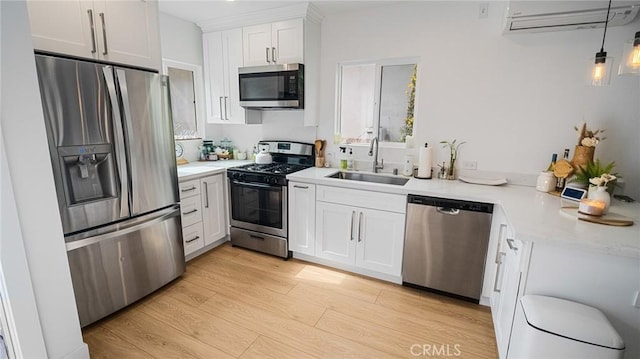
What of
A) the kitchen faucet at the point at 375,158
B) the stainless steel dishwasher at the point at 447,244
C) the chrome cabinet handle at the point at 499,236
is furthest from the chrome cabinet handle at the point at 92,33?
the chrome cabinet handle at the point at 499,236

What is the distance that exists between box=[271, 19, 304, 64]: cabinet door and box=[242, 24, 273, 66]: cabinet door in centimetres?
7

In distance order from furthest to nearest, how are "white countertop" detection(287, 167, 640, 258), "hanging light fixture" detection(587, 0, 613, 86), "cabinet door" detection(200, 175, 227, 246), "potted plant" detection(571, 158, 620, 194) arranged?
"cabinet door" detection(200, 175, 227, 246) → "potted plant" detection(571, 158, 620, 194) → "hanging light fixture" detection(587, 0, 613, 86) → "white countertop" detection(287, 167, 640, 258)

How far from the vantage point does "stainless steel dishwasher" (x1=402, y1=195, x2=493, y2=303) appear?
2.24m

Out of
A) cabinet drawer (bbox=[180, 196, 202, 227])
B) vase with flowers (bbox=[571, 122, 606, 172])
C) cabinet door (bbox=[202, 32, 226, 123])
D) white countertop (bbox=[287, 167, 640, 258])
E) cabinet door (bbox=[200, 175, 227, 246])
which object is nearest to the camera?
white countertop (bbox=[287, 167, 640, 258])

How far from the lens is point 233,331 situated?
2061mm

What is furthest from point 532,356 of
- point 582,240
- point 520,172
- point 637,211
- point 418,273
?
point 520,172

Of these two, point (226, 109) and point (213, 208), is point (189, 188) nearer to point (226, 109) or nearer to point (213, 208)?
point (213, 208)

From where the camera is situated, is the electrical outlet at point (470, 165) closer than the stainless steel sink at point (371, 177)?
Yes

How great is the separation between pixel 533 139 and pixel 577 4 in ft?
3.30

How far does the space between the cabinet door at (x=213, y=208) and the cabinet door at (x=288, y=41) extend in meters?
1.45

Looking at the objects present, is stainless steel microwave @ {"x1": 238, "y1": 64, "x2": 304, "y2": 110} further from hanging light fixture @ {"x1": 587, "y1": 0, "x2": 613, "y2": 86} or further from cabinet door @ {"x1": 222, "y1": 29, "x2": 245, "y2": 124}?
hanging light fixture @ {"x1": 587, "y1": 0, "x2": 613, "y2": 86}

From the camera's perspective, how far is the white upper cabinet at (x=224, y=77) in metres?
3.32

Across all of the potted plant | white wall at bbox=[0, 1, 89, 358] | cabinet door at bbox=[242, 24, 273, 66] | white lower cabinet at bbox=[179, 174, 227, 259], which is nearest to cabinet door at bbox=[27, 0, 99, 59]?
white wall at bbox=[0, 1, 89, 358]

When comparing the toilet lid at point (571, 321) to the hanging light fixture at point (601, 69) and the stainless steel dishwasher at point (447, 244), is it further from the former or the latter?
the hanging light fixture at point (601, 69)
